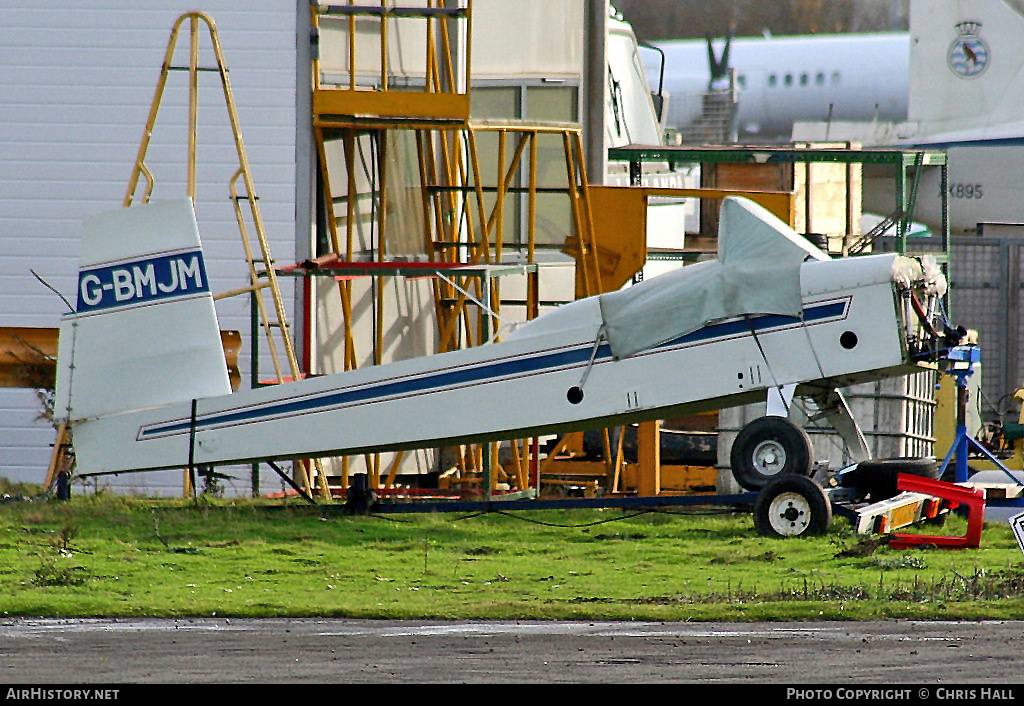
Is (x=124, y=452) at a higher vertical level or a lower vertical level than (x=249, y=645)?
higher

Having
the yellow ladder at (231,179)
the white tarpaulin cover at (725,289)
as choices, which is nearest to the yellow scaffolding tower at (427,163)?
the yellow ladder at (231,179)

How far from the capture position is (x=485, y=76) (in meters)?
19.5

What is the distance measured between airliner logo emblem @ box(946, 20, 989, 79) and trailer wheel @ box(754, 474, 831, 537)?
4113 cm

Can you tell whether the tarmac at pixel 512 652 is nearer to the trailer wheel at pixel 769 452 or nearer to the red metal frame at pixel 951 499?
the red metal frame at pixel 951 499

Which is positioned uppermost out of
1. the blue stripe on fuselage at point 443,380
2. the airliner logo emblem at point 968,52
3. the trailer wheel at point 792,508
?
the airliner logo emblem at point 968,52

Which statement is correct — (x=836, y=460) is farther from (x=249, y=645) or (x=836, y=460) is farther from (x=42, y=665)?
(x=42, y=665)

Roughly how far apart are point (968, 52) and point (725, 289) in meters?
41.3

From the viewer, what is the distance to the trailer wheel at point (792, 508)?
11453mm

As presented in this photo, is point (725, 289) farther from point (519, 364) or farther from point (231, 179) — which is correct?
point (231, 179)

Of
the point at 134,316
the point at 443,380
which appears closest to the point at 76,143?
the point at 134,316

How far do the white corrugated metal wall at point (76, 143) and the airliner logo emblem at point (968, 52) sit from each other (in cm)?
3852

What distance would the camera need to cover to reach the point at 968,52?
164 feet

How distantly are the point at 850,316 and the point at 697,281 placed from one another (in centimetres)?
116
